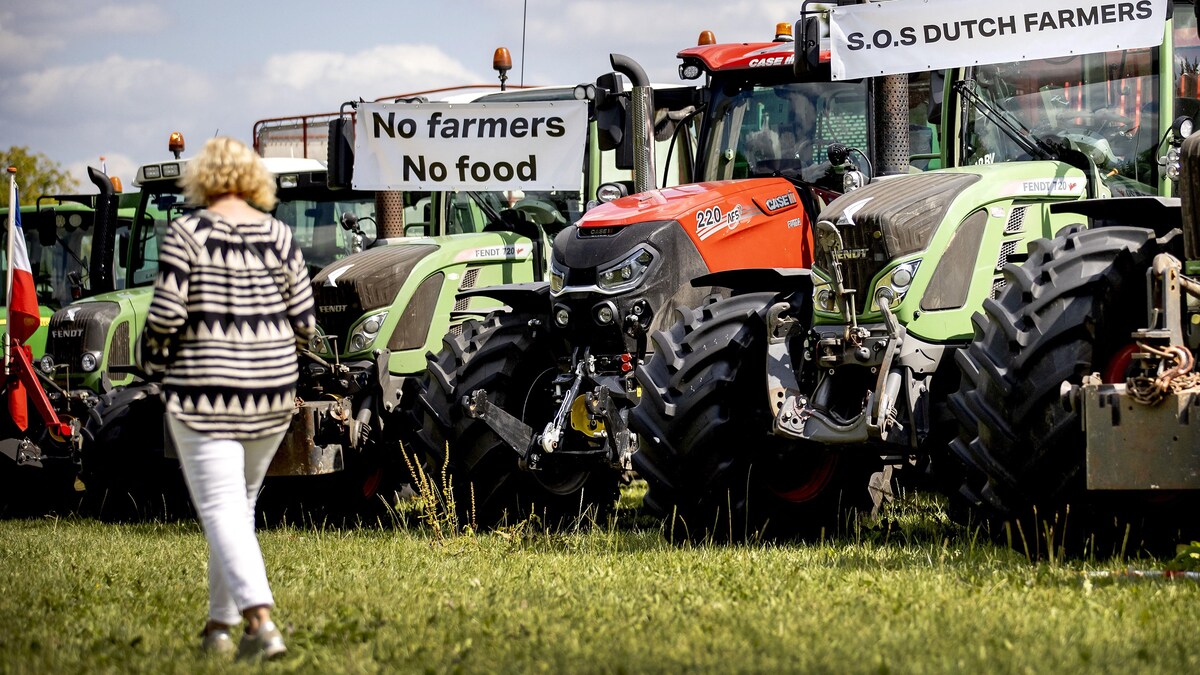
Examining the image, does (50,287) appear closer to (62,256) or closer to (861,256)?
(62,256)

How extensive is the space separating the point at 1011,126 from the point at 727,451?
7.57 ft

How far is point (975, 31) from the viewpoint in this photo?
8.78m

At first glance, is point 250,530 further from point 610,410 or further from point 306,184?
point 306,184

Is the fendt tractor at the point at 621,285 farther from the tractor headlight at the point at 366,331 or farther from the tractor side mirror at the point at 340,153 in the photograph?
the tractor side mirror at the point at 340,153

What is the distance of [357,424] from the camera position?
1045 cm

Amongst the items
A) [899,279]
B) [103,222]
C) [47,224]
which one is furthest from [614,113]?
[47,224]

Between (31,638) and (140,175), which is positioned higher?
(140,175)

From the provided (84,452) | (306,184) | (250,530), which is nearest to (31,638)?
(250,530)

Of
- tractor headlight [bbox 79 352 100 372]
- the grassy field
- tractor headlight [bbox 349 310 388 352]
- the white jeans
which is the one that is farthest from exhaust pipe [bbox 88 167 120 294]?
the white jeans

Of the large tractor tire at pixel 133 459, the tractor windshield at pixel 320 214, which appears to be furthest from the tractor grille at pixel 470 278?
the large tractor tire at pixel 133 459

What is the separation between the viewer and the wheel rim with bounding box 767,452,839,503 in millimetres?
8461

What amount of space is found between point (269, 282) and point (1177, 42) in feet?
16.2

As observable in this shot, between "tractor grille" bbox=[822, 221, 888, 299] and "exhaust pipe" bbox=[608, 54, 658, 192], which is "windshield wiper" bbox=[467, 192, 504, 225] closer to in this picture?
"exhaust pipe" bbox=[608, 54, 658, 192]

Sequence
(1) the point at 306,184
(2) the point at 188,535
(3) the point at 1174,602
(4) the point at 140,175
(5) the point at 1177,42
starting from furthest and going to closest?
(4) the point at 140,175 < (1) the point at 306,184 < (2) the point at 188,535 < (5) the point at 1177,42 < (3) the point at 1174,602
